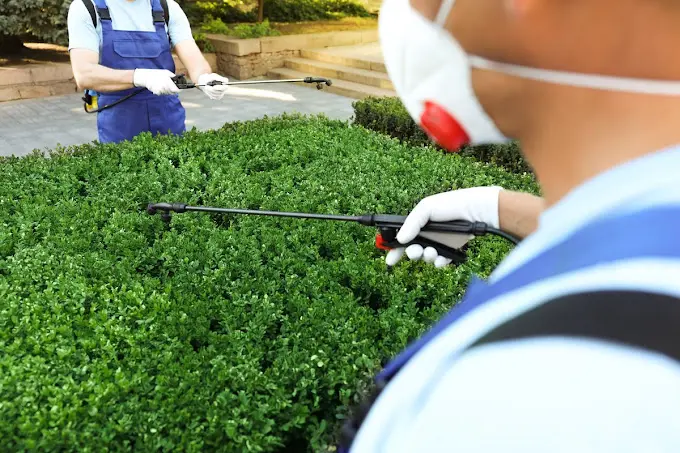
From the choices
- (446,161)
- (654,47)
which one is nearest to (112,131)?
(446,161)

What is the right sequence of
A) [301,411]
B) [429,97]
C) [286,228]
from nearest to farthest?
[429,97], [301,411], [286,228]

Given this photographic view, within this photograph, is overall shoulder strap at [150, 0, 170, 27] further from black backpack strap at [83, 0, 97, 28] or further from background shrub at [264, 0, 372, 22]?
background shrub at [264, 0, 372, 22]

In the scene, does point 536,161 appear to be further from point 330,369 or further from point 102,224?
point 102,224

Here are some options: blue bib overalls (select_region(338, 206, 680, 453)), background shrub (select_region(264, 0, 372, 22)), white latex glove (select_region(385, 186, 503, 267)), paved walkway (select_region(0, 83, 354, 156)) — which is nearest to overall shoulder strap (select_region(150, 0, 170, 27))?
white latex glove (select_region(385, 186, 503, 267))

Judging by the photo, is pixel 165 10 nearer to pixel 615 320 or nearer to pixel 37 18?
pixel 615 320

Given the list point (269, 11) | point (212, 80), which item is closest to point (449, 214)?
point (212, 80)

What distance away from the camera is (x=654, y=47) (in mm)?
707

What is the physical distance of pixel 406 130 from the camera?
6.17m

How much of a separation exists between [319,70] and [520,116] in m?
12.3

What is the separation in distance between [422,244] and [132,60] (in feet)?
11.6

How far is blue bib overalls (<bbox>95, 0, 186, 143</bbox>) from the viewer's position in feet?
14.4

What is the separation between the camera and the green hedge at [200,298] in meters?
2.02

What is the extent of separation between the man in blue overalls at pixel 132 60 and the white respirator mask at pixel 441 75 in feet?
11.6

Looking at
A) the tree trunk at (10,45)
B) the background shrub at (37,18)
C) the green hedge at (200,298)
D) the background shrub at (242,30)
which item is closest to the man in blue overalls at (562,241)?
the green hedge at (200,298)
